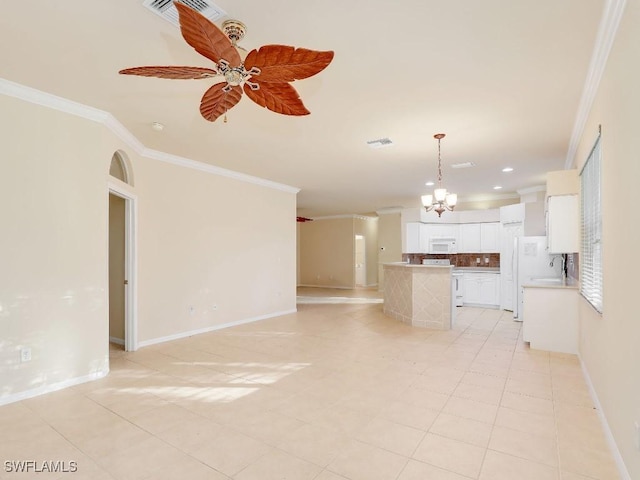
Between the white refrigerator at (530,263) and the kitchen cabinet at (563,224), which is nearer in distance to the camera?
the kitchen cabinet at (563,224)

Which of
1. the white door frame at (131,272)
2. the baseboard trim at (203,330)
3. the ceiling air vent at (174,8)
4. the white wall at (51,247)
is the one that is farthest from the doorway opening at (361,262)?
the ceiling air vent at (174,8)

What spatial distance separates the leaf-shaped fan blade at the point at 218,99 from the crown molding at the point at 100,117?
1868mm

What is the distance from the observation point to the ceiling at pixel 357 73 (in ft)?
7.22

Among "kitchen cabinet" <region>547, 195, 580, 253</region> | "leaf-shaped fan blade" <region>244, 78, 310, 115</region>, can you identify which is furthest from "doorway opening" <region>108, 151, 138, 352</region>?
"kitchen cabinet" <region>547, 195, 580, 253</region>

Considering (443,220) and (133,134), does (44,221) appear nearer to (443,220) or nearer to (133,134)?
(133,134)

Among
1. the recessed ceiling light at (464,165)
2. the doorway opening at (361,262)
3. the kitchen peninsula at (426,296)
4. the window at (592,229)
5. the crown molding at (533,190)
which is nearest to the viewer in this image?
the window at (592,229)

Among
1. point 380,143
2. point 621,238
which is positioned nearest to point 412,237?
point 380,143

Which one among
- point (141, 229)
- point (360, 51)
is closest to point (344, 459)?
point (360, 51)

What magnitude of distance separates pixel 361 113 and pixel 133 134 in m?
2.85

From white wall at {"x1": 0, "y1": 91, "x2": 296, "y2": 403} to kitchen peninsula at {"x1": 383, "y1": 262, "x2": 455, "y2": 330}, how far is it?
3.76 m

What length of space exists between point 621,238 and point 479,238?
7.20 m

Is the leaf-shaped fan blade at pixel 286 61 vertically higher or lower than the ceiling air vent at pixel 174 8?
lower

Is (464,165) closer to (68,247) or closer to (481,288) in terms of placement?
(481,288)

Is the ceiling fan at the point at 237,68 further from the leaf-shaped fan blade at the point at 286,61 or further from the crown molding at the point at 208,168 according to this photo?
the crown molding at the point at 208,168
